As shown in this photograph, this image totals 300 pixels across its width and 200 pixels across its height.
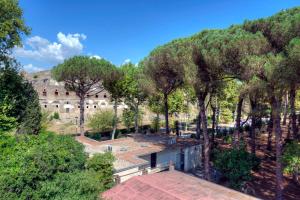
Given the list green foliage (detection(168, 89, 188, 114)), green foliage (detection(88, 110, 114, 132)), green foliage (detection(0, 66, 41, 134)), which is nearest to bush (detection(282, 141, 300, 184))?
green foliage (detection(0, 66, 41, 134))

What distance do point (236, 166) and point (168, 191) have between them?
17.4 ft

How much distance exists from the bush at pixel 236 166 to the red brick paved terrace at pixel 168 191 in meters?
2.89

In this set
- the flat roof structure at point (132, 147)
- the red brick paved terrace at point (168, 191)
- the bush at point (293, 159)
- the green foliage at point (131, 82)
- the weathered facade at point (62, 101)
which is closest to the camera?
the red brick paved terrace at point (168, 191)

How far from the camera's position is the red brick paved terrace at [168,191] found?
906 cm

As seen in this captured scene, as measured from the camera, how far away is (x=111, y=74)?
2234cm

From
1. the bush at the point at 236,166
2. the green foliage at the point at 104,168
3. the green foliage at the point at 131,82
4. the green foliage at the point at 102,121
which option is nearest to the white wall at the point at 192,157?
the bush at the point at 236,166

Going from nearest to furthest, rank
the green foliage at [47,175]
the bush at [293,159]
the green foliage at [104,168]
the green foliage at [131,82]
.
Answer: the green foliage at [47,175] < the bush at [293,159] < the green foliage at [104,168] < the green foliage at [131,82]

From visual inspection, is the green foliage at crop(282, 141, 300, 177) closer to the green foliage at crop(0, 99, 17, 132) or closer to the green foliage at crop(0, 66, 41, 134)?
the green foliage at crop(0, 66, 41, 134)

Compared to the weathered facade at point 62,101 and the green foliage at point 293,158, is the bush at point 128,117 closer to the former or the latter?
the weathered facade at point 62,101

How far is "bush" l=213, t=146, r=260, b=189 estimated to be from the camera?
41.5 feet

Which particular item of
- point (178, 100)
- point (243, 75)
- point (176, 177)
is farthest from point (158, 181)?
point (178, 100)

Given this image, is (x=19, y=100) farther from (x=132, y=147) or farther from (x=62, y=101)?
(x=62, y=101)

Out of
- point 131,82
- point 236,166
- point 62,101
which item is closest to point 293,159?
point 236,166

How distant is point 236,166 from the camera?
12.8 meters
